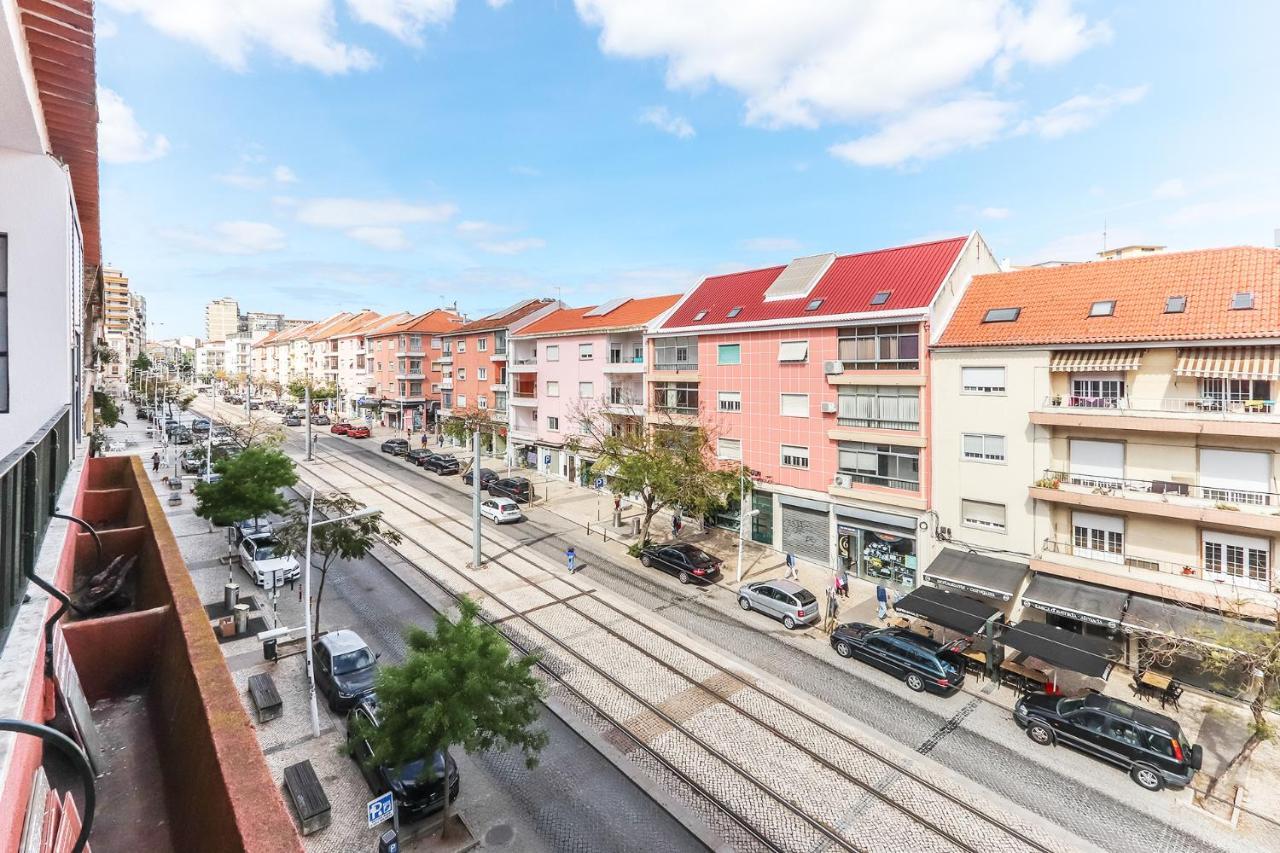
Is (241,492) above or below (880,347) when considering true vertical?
below

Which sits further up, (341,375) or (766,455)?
(341,375)

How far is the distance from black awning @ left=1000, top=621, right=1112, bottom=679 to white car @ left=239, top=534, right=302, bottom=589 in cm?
2308

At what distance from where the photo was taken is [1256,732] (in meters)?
13.6

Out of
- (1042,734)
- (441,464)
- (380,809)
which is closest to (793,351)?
(1042,734)

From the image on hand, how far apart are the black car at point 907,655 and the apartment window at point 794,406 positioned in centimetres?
1096

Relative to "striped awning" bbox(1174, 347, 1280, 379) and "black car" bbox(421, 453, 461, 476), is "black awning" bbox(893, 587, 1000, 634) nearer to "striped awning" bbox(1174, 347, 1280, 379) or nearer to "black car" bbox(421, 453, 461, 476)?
"striped awning" bbox(1174, 347, 1280, 379)

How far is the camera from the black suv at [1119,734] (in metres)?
14.4

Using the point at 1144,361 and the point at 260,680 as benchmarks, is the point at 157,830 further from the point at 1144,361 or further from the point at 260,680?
the point at 1144,361

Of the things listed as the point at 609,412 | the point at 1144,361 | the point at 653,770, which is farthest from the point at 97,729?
the point at 609,412

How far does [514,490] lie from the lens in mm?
39875

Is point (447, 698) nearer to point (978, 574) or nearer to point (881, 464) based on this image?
point (978, 574)

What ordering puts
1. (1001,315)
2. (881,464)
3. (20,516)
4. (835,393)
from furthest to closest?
1. (835,393)
2. (881,464)
3. (1001,315)
4. (20,516)

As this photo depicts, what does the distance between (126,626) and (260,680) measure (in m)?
12.3

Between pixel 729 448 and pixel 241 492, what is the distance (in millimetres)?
22182
